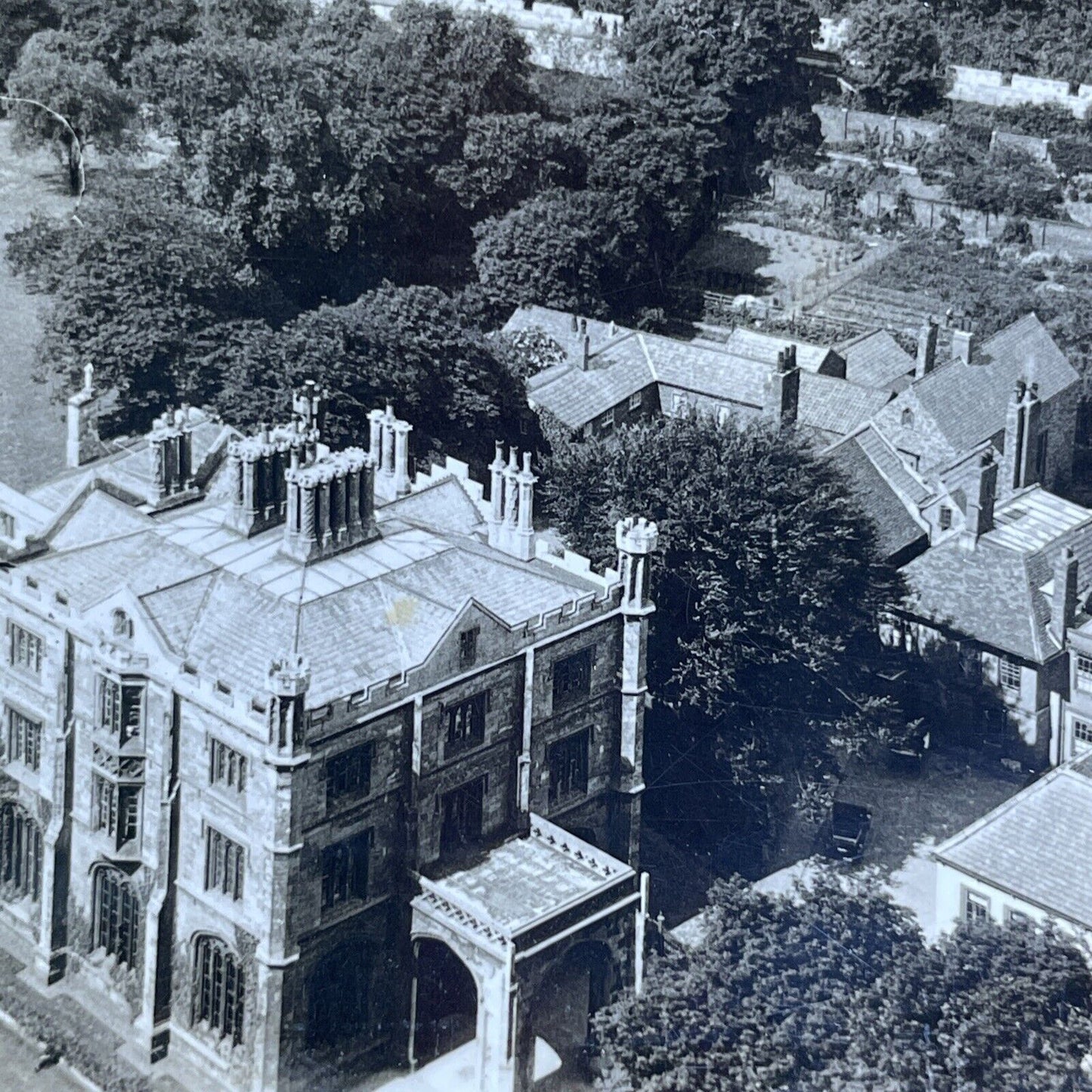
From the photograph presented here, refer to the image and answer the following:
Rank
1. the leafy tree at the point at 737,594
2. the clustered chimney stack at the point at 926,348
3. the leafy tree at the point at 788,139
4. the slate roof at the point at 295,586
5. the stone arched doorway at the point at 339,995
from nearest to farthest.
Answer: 1. the stone arched doorway at the point at 339,995
2. the slate roof at the point at 295,586
3. the leafy tree at the point at 737,594
4. the clustered chimney stack at the point at 926,348
5. the leafy tree at the point at 788,139

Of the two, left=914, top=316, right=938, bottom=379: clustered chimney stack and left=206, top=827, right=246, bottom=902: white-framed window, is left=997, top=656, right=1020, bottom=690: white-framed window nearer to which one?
left=914, top=316, right=938, bottom=379: clustered chimney stack

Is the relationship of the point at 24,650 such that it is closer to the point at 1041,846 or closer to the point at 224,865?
the point at 224,865

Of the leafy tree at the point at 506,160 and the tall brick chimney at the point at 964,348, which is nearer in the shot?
the tall brick chimney at the point at 964,348

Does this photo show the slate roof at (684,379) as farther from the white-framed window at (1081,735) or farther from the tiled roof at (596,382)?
the white-framed window at (1081,735)

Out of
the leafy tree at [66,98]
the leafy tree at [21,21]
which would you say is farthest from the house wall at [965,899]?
the leafy tree at [21,21]

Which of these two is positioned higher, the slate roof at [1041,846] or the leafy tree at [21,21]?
the leafy tree at [21,21]

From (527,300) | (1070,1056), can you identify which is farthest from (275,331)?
(1070,1056)

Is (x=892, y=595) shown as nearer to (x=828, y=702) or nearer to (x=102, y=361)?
(x=828, y=702)
